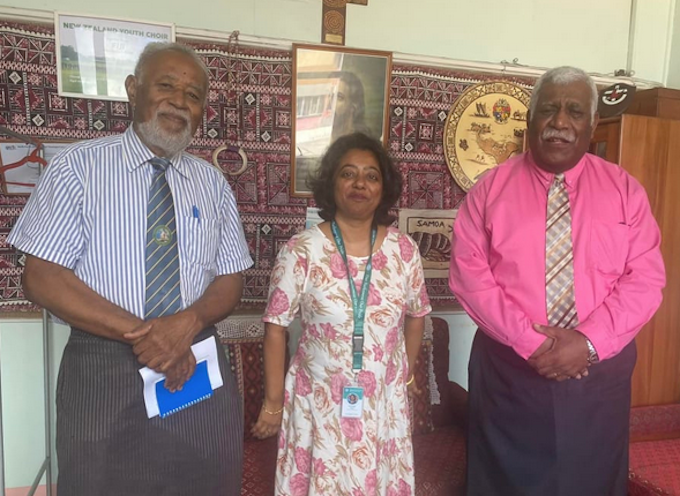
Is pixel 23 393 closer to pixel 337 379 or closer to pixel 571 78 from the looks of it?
pixel 337 379

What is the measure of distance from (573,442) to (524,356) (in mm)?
331

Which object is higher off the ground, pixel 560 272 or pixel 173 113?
pixel 173 113

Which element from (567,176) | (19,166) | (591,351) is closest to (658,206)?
(567,176)

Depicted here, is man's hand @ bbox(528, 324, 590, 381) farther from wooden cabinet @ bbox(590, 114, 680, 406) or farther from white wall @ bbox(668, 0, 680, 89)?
white wall @ bbox(668, 0, 680, 89)

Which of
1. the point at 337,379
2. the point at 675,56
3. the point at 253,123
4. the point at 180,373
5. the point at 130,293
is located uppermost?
the point at 675,56

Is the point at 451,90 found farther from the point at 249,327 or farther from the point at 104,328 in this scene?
the point at 104,328

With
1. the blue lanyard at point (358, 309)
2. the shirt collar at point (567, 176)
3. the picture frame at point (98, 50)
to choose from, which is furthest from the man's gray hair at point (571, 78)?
the picture frame at point (98, 50)

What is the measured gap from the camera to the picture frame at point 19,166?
2109mm

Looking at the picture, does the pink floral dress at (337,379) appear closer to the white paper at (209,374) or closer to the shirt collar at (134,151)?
the white paper at (209,374)

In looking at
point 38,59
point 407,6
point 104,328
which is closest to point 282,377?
point 104,328

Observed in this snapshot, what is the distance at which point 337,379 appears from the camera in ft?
5.13

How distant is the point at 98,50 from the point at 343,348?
5.40 feet

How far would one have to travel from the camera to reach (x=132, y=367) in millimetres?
1297

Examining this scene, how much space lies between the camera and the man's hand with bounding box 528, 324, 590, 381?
1403 mm
